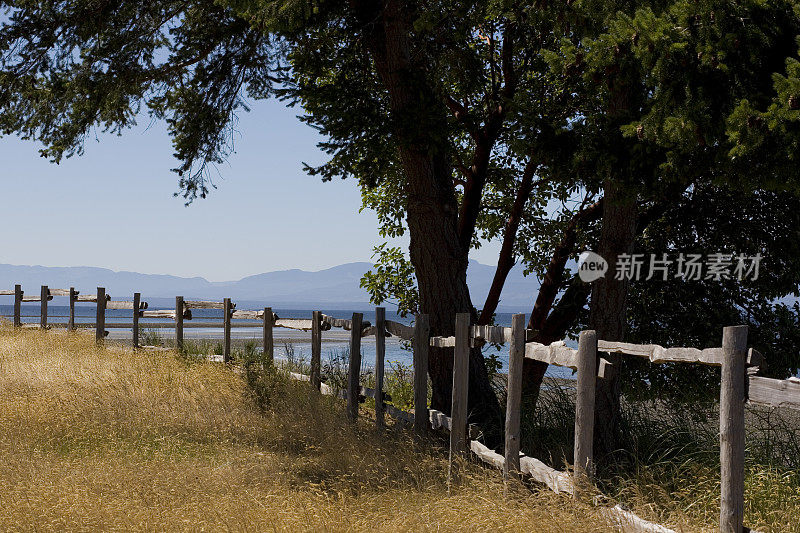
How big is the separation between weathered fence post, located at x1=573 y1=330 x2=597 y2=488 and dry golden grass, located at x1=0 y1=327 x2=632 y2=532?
0.33 meters

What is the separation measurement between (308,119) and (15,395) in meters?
6.10

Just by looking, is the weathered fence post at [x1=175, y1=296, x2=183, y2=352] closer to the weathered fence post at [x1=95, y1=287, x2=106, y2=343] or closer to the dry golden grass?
the weathered fence post at [x1=95, y1=287, x2=106, y2=343]

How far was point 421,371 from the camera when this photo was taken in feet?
31.2

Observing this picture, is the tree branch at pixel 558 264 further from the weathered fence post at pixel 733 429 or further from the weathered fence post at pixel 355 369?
the weathered fence post at pixel 733 429

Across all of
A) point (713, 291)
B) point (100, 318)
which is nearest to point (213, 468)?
point (713, 291)

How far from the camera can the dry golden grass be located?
6.10 meters

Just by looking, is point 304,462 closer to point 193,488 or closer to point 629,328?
point 193,488

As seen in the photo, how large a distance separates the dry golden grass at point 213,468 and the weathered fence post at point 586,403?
329mm

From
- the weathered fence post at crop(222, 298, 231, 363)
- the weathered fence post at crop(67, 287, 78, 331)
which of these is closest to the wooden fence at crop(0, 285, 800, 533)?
the weathered fence post at crop(222, 298, 231, 363)

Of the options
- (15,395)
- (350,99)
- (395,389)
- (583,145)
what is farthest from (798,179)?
(15,395)

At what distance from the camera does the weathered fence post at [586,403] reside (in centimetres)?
654

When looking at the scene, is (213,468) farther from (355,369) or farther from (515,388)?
(355,369)

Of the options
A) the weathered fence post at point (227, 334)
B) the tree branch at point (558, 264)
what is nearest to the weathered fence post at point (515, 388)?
the tree branch at point (558, 264)

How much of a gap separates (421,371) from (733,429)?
15.3 feet
